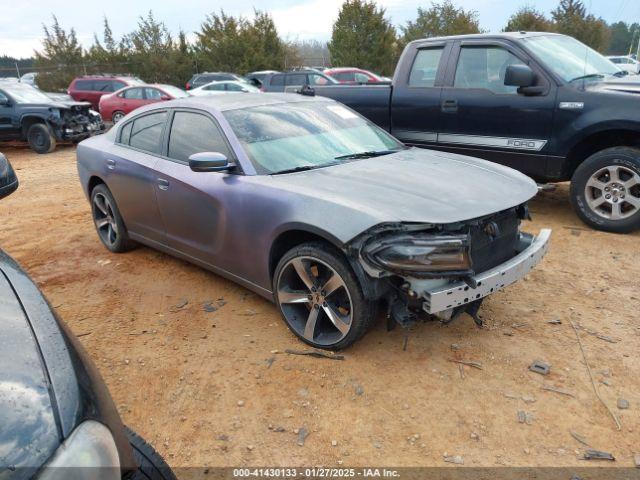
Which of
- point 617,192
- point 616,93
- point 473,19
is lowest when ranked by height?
point 617,192

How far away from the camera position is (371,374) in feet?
9.53

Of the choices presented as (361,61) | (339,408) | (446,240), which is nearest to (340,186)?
(446,240)

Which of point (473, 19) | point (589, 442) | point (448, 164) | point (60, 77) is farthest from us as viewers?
point (473, 19)

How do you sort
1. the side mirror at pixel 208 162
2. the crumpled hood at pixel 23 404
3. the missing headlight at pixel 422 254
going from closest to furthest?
the crumpled hood at pixel 23 404 → the missing headlight at pixel 422 254 → the side mirror at pixel 208 162

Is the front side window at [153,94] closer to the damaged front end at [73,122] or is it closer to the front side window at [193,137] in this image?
the damaged front end at [73,122]

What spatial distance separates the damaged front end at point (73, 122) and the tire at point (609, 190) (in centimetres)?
1151

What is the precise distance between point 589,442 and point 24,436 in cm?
241

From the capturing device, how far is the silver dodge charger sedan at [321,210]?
268 cm

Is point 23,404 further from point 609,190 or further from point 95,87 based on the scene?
point 95,87

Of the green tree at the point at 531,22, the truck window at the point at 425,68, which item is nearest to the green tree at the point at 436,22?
the green tree at the point at 531,22

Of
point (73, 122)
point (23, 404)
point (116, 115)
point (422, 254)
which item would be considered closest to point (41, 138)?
point (73, 122)

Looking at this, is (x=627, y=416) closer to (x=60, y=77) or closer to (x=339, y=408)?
(x=339, y=408)

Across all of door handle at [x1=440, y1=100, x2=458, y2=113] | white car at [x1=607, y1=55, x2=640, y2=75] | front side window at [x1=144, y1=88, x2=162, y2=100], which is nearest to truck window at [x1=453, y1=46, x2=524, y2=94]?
door handle at [x1=440, y1=100, x2=458, y2=113]

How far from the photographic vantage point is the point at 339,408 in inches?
104
